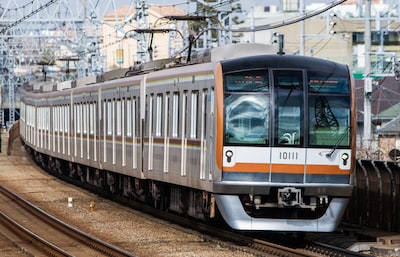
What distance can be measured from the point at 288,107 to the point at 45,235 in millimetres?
5081

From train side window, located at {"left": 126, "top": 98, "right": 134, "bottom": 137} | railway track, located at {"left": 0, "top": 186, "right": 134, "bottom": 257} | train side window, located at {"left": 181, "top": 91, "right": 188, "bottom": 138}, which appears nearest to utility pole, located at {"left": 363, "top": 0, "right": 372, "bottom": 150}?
train side window, located at {"left": 126, "top": 98, "right": 134, "bottom": 137}

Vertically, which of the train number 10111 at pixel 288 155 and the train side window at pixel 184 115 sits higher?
the train side window at pixel 184 115

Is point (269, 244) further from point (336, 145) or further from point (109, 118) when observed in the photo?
point (109, 118)

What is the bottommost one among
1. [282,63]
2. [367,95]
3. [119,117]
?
[119,117]

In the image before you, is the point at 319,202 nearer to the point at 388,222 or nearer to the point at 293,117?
the point at 293,117

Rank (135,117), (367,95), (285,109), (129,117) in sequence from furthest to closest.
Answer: (367,95) → (129,117) → (135,117) → (285,109)

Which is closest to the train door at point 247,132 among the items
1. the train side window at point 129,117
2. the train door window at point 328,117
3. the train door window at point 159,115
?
the train door window at point 328,117

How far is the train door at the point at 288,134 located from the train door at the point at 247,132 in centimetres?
11

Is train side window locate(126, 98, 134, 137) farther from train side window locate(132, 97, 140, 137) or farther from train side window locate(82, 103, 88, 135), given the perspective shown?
train side window locate(82, 103, 88, 135)

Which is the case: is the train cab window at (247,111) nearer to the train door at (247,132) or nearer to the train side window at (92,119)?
the train door at (247,132)

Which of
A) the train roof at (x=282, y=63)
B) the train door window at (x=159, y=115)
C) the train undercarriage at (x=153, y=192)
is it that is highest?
the train roof at (x=282, y=63)

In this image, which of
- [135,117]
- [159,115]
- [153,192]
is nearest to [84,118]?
[135,117]

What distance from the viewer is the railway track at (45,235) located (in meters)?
14.8

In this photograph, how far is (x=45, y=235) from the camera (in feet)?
56.8
